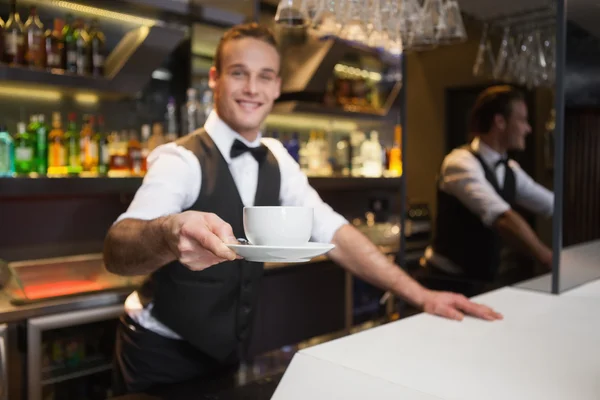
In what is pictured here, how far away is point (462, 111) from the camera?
1772 millimetres

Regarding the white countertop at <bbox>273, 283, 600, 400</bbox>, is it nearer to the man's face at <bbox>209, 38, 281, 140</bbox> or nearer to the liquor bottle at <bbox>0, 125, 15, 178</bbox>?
the man's face at <bbox>209, 38, 281, 140</bbox>

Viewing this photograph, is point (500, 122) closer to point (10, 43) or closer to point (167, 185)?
point (167, 185)

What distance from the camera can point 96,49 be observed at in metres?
2.44

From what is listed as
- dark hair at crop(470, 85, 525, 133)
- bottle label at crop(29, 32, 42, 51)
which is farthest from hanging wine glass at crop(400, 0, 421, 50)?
bottle label at crop(29, 32, 42, 51)

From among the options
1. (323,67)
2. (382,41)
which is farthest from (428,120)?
(323,67)

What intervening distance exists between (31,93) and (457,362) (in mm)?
2215

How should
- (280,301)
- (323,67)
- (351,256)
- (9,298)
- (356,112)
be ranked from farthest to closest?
(356,112) → (323,67) → (280,301) → (9,298) → (351,256)

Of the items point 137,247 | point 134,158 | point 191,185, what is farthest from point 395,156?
point 137,247

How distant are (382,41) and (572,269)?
858 mm

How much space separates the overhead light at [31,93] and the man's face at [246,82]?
1.09 meters

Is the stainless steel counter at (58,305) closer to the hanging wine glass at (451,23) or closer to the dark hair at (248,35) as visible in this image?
the dark hair at (248,35)

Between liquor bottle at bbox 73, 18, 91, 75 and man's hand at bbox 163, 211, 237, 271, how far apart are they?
5.93 feet

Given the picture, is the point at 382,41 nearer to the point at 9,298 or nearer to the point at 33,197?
the point at 9,298

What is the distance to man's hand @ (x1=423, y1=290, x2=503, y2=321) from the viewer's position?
1.15 metres
